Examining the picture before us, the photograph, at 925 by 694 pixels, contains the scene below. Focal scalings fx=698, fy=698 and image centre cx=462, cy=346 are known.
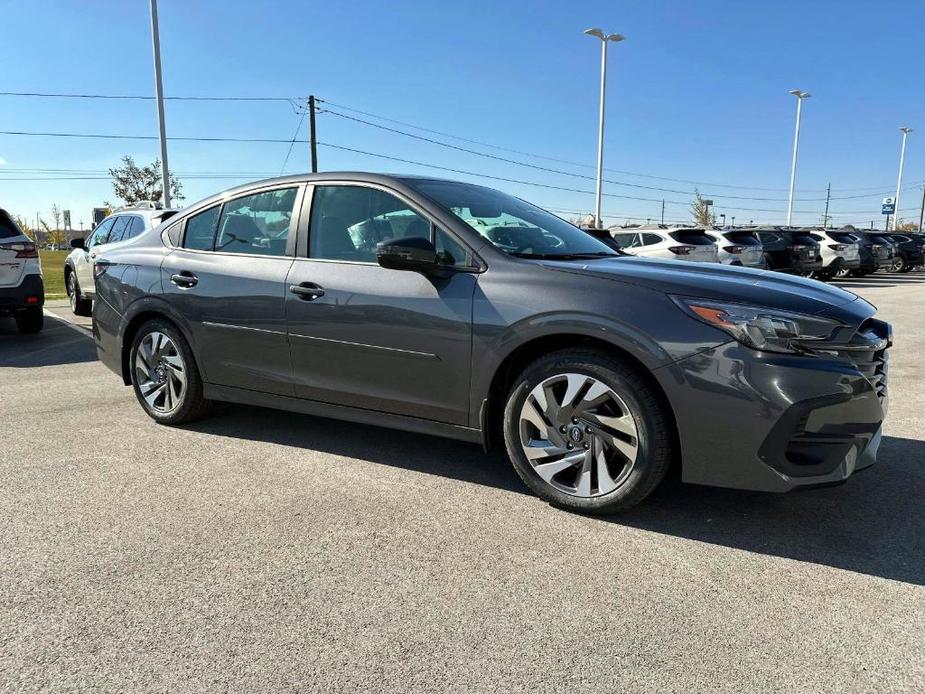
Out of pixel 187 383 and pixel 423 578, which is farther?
pixel 187 383

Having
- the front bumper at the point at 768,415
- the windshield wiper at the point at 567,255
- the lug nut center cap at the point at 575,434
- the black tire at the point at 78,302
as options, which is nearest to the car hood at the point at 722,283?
the windshield wiper at the point at 567,255

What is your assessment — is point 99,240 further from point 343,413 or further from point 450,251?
point 450,251

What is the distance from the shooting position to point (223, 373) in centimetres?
431

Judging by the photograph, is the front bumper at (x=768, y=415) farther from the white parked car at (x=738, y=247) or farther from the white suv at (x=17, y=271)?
the white parked car at (x=738, y=247)

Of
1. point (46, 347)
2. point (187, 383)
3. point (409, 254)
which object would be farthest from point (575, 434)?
point (46, 347)

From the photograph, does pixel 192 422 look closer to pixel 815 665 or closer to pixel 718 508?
pixel 718 508

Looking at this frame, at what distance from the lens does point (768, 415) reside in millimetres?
2762

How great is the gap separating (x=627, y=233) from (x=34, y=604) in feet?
49.5

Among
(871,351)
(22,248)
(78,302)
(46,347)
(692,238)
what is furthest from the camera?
(692,238)

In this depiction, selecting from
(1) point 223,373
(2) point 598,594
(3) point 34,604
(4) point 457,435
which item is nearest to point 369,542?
(4) point 457,435

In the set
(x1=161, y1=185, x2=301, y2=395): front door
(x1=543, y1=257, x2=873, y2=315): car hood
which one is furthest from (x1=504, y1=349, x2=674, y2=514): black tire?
(x1=161, y1=185, x2=301, y2=395): front door

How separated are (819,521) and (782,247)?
59.7ft

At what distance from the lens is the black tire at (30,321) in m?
8.83

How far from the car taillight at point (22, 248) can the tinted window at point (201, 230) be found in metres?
4.77
